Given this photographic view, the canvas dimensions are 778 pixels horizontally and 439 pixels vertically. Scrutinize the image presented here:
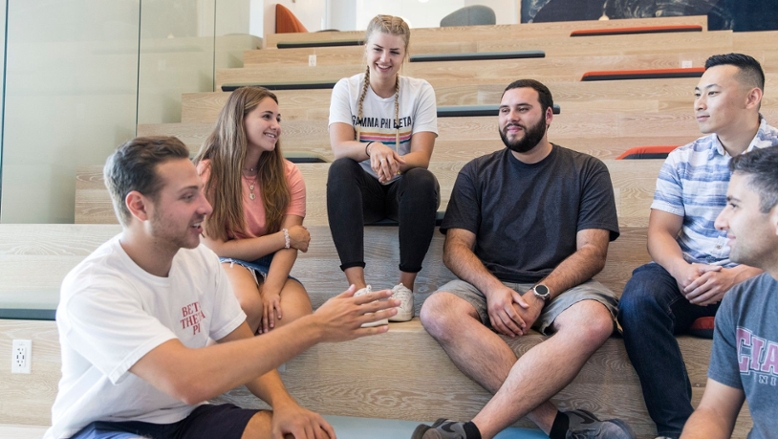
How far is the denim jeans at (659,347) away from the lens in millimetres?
1511

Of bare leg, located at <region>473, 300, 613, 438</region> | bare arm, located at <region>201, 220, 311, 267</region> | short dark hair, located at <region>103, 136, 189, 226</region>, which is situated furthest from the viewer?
bare arm, located at <region>201, 220, 311, 267</region>

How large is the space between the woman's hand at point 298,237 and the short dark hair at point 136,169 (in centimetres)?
64

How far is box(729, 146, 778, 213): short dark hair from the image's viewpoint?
111 centimetres

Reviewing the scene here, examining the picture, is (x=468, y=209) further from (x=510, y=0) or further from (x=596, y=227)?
(x=510, y=0)

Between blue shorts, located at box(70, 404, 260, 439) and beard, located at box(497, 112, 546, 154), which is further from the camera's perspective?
beard, located at box(497, 112, 546, 154)

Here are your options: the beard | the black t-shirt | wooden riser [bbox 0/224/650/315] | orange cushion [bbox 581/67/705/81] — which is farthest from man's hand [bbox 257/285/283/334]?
orange cushion [bbox 581/67/705/81]

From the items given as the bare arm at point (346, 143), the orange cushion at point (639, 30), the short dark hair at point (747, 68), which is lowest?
the bare arm at point (346, 143)

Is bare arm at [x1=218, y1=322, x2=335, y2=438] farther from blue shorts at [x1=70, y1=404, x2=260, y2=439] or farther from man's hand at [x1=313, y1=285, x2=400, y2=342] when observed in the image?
man's hand at [x1=313, y1=285, x2=400, y2=342]

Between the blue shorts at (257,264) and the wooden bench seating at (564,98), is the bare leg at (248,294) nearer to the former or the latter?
the blue shorts at (257,264)

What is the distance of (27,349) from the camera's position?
1797 millimetres

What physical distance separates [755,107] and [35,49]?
2.54 meters

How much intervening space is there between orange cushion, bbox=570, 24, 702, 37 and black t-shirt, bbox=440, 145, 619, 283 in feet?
8.55

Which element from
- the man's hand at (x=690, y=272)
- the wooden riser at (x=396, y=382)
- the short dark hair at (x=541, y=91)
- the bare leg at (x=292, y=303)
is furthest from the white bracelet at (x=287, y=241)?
the man's hand at (x=690, y=272)

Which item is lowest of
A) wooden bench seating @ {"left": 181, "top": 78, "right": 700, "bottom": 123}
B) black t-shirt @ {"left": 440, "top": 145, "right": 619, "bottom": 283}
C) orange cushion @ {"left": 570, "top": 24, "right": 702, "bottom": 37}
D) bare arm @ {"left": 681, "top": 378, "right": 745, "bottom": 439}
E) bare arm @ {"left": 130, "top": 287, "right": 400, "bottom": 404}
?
bare arm @ {"left": 681, "top": 378, "right": 745, "bottom": 439}
